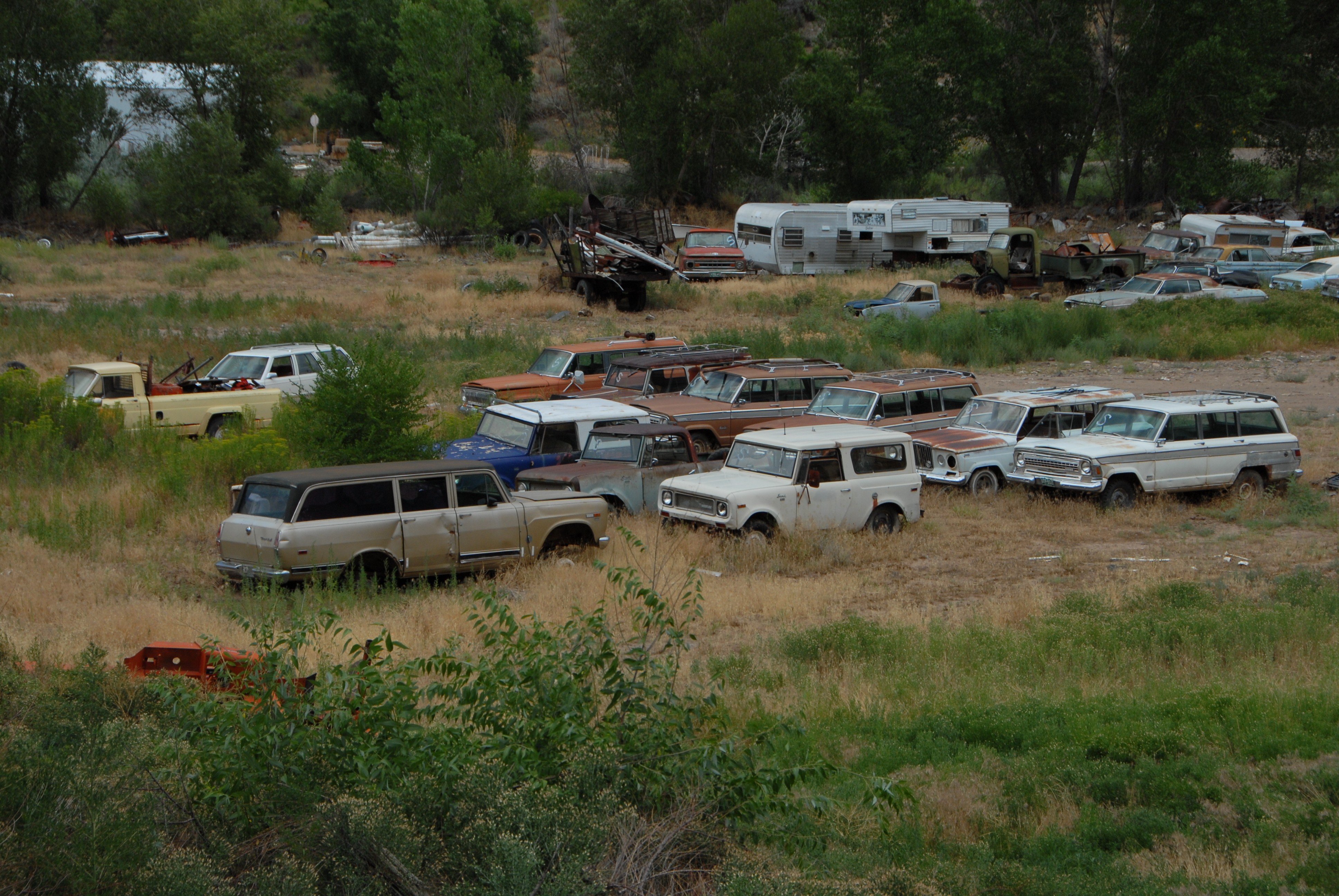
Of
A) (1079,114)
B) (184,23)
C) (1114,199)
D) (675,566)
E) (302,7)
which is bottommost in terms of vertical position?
(675,566)

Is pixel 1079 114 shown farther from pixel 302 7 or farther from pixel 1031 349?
pixel 302 7

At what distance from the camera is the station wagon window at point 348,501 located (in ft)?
38.5

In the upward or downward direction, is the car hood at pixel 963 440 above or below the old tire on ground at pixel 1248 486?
above

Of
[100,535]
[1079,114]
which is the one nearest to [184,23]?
[1079,114]

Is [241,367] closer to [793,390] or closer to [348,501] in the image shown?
[793,390]

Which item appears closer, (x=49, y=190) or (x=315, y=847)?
(x=315, y=847)

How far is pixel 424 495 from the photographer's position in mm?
12523

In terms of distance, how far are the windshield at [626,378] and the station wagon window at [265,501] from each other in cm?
898

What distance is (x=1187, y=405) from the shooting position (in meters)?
16.7

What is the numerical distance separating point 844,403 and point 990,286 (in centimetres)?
1923

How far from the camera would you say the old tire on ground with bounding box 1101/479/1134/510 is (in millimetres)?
15953

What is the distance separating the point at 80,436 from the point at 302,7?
260ft

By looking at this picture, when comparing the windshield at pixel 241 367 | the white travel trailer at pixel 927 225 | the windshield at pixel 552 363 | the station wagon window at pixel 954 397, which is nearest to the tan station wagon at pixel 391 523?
the station wagon window at pixel 954 397

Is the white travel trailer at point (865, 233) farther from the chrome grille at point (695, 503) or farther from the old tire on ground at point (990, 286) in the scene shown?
the chrome grille at point (695, 503)
